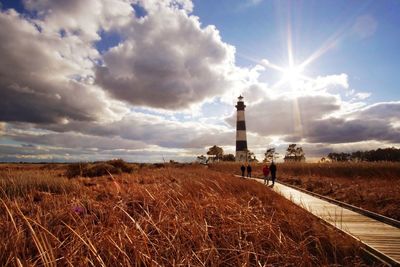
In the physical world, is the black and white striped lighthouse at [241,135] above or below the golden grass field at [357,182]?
above

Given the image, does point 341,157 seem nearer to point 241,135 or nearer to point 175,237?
point 241,135

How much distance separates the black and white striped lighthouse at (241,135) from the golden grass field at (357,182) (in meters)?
5.61

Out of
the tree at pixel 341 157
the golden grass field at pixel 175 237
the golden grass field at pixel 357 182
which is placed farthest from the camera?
the tree at pixel 341 157

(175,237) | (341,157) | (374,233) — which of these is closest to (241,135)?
(341,157)

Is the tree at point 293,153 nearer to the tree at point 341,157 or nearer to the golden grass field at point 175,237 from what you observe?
the tree at point 341,157

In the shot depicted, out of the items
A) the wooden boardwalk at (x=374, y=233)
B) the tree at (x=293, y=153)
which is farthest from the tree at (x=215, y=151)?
the wooden boardwalk at (x=374, y=233)

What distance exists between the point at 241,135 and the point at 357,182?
35.8 meters

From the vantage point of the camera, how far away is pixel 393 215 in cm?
1001

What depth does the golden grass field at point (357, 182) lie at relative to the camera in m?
12.0

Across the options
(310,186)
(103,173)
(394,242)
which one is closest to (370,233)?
(394,242)

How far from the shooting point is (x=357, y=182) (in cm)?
2017

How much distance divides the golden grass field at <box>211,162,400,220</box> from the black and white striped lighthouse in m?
5.61

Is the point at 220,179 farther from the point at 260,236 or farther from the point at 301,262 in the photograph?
the point at 301,262

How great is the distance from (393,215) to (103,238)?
31.3 feet
